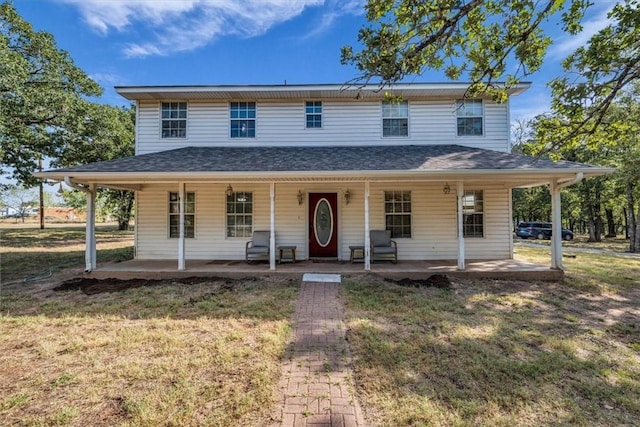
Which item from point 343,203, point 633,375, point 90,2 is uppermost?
point 90,2

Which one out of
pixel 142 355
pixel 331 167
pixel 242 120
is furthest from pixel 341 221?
pixel 142 355

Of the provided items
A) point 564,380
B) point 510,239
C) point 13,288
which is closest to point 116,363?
point 564,380

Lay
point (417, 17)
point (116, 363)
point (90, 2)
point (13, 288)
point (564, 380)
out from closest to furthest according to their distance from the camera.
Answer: point (564, 380), point (116, 363), point (417, 17), point (13, 288), point (90, 2)

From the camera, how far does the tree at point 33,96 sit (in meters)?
10.6

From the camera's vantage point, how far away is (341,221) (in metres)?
9.50

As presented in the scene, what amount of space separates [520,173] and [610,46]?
2721 mm

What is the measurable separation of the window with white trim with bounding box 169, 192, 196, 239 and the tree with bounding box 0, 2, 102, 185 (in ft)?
20.5

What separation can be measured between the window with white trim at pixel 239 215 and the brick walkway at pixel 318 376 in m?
4.85

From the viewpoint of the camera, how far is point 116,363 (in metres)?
3.53

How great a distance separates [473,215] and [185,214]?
8.86 metres

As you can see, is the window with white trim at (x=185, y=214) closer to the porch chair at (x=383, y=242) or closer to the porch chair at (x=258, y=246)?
the porch chair at (x=258, y=246)

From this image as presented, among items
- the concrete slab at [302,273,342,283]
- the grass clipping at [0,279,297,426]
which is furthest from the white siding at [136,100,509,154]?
the grass clipping at [0,279,297,426]

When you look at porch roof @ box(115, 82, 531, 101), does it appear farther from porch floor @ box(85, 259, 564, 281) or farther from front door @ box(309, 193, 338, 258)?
porch floor @ box(85, 259, 564, 281)

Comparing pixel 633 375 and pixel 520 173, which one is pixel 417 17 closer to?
pixel 520 173
